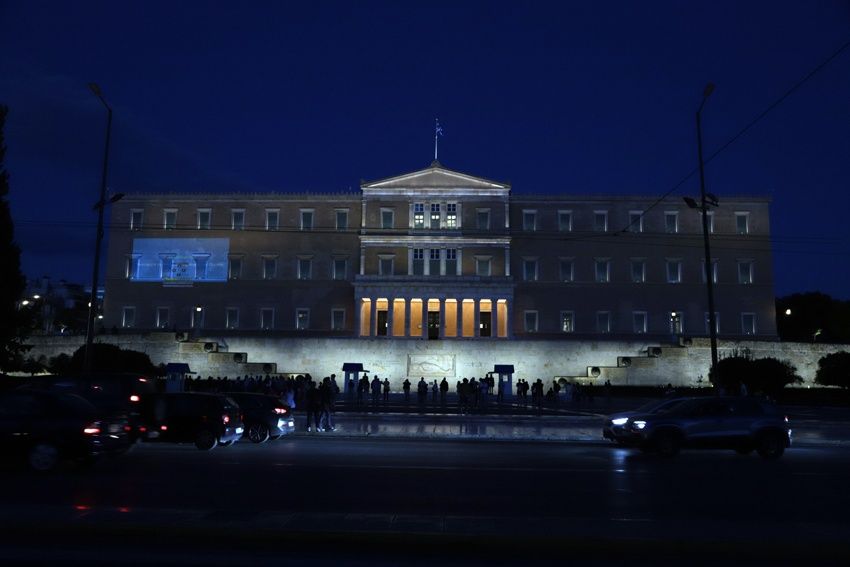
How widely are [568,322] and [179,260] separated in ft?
116

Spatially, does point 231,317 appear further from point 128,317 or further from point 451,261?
point 451,261

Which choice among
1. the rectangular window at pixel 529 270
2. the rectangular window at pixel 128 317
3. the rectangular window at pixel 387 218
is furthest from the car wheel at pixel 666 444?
the rectangular window at pixel 128 317

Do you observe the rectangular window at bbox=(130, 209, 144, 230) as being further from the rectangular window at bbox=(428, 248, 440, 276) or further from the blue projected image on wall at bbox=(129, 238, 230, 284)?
the rectangular window at bbox=(428, 248, 440, 276)

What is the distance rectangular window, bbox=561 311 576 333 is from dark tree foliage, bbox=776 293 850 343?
116 feet

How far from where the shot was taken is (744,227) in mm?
66000

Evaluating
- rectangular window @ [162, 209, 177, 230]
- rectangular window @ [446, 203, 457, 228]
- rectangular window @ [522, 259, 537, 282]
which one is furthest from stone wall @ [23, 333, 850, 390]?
rectangular window @ [162, 209, 177, 230]

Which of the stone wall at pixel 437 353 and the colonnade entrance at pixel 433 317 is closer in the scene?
the stone wall at pixel 437 353

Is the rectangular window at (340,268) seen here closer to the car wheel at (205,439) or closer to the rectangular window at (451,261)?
the rectangular window at (451,261)

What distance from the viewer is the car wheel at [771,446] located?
17.7 m

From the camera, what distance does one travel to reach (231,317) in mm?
66250

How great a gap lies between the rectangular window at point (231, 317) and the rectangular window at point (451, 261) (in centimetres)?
1932

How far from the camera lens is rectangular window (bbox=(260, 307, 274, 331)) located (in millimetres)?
66000

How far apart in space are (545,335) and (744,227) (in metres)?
20.4

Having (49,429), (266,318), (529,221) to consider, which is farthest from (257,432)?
(529,221)
